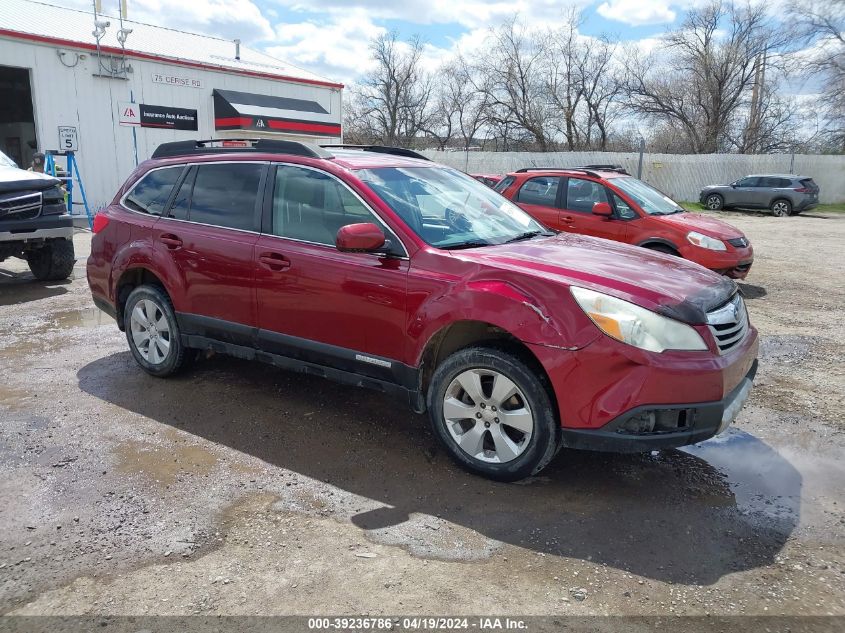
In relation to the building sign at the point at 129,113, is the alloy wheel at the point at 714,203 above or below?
below

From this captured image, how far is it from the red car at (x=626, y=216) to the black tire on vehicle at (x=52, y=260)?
20.8 feet

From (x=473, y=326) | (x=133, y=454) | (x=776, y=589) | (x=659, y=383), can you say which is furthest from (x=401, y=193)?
(x=776, y=589)

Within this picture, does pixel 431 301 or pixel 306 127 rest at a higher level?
pixel 306 127

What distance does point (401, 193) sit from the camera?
4281 millimetres

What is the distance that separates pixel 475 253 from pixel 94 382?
3.39 m

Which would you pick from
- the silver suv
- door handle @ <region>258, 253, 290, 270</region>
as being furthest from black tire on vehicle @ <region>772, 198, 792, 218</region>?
door handle @ <region>258, 253, 290, 270</region>

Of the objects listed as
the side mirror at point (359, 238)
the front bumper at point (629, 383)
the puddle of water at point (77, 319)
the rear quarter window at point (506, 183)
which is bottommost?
the puddle of water at point (77, 319)

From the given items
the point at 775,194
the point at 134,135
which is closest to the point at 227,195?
the point at 134,135

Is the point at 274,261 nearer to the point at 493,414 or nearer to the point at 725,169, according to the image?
the point at 493,414

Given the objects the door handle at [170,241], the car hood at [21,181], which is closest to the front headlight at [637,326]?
the door handle at [170,241]

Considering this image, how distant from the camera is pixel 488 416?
11.9 ft

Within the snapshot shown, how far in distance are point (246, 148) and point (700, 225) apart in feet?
20.3

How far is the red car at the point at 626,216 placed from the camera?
845 cm

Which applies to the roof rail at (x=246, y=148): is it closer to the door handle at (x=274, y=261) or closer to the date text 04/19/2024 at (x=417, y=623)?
the door handle at (x=274, y=261)
